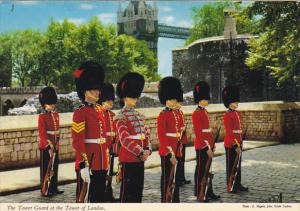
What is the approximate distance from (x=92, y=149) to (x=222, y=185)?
2.87m

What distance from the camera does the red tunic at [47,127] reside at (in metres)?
A: 6.18

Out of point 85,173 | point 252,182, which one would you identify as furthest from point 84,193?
point 252,182

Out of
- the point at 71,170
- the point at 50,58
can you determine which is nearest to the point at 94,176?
the point at 71,170

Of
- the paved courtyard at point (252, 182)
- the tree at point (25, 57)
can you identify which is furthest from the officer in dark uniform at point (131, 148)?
the tree at point (25, 57)

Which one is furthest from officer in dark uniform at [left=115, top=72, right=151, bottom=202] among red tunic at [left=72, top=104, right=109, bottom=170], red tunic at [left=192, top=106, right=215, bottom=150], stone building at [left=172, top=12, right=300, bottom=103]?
stone building at [left=172, top=12, right=300, bottom=103]

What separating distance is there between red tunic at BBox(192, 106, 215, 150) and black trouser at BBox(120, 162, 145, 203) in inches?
55.8

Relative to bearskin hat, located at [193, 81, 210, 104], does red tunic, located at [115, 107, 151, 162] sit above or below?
below

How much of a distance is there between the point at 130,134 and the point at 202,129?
60.0 inches

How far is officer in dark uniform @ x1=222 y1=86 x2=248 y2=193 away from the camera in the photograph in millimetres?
6500

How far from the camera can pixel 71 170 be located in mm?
7938

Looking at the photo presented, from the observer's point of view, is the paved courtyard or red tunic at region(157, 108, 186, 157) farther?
the paved courtyard

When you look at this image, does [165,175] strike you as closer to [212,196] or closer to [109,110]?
[212,196]

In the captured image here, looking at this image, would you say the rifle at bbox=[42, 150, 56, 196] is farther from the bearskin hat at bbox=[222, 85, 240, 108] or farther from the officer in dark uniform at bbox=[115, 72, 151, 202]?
the bearskin hat at bbox=[222, 85, 240, 108]

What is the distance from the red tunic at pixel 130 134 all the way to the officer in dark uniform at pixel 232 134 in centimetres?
193
